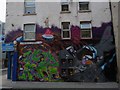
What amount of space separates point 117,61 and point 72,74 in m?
4.19

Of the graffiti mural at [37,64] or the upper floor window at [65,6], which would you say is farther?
the upper floor window at [65,6]

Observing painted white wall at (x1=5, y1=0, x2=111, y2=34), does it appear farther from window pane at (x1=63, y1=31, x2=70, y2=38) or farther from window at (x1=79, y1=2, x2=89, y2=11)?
window pane at (x1=63, y1=31, x2=70, y2=38)

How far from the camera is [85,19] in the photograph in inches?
725

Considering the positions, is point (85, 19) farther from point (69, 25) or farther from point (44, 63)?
point (44, 63)

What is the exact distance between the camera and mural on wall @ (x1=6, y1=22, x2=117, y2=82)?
17.8 m

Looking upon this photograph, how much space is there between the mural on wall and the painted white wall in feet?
2.40

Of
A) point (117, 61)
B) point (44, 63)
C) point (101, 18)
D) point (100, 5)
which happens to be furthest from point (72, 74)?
point (100, 5)

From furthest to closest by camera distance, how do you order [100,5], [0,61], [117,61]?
[0,61] < [100,5] < [117,61]

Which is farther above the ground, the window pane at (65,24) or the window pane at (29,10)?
the window pane at (29,10)

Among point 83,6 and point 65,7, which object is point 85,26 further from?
point 65,7

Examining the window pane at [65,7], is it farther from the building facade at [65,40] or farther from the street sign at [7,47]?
the street sign at [7,47]

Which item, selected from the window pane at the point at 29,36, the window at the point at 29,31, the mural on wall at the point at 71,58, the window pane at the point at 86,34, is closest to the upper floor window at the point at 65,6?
the mural on wall at the point at 71,58

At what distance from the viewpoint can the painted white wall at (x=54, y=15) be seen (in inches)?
723

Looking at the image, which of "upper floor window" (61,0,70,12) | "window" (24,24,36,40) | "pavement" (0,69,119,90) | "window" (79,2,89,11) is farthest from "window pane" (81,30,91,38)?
"pavement" (0,69,119,90)
